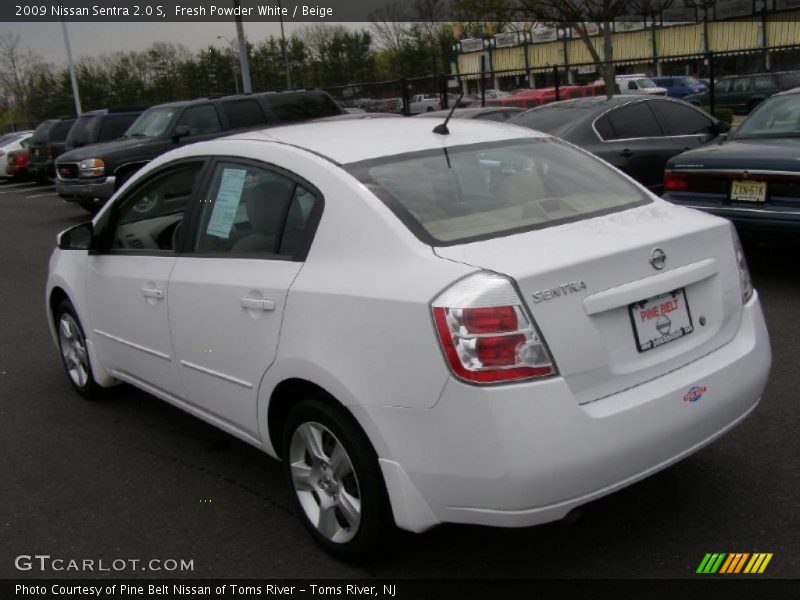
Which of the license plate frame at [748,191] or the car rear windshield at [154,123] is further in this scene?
the car rear windshield at [154,123]

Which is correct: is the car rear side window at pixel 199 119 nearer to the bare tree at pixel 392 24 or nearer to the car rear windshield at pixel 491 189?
the car rear windshield at pixel 491 189

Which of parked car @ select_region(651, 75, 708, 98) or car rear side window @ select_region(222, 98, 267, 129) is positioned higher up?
car rear side window @ select_region(222, 98, 267, 129)

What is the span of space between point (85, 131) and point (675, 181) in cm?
1376

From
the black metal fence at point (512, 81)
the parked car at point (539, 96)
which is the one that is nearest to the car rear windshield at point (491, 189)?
the black metal fence at point (512, 81)

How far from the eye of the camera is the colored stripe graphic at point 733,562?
10.0ft

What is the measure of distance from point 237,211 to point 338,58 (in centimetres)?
5320

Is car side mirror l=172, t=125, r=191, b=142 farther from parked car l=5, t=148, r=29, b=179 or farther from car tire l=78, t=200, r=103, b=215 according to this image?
parked car l=5, t=148, r=29, b=179

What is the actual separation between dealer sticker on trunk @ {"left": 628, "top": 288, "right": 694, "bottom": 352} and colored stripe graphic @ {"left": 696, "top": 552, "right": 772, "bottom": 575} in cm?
82

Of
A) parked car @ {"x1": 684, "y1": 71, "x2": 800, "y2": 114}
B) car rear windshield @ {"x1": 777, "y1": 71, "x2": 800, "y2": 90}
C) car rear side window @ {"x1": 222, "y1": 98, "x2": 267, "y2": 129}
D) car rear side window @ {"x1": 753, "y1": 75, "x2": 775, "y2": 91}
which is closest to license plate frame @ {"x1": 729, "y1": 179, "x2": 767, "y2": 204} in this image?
car rear side window @ {"x1": 222, "y1": 98, "x2": 267, "y2": 129}

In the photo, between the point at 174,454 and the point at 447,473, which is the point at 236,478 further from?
the point at 447,473

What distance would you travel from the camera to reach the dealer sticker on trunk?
2.98 m

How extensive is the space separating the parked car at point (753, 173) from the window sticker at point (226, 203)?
443 centimetres

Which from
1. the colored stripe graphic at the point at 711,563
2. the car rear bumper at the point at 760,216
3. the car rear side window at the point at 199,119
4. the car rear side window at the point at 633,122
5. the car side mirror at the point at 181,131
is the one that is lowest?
the colored stripe graphic at the point at 711,563

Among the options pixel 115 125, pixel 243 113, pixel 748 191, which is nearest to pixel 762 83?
pixel 243 113
